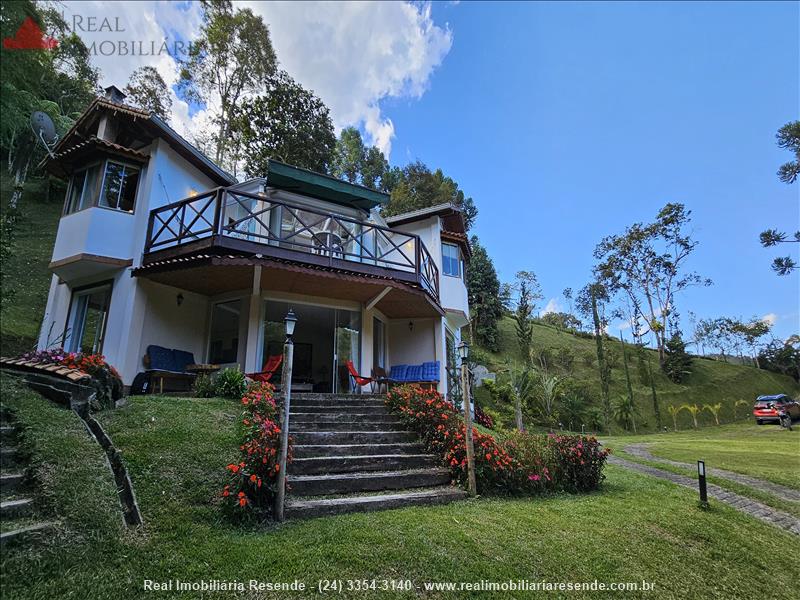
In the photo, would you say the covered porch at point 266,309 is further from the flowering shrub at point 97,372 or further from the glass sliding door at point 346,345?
the flowering shrub at point 97,372

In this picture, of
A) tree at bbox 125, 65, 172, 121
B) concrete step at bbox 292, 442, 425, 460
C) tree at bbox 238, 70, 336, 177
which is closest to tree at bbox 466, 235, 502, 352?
tree at bbox 238, 70, 336, 177

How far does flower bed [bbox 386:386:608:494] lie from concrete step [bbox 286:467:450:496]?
1.50 feet

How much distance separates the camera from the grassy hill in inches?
963

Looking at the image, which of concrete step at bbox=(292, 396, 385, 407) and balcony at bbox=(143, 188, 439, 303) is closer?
concrete step at bbox=(292, 396, 385, 407)

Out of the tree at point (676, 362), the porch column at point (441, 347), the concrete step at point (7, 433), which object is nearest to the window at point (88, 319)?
the concrete step at point (7, 433)

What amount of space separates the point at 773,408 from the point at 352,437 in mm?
23674

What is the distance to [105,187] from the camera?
31.7 ft

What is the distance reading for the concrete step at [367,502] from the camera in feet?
15.4

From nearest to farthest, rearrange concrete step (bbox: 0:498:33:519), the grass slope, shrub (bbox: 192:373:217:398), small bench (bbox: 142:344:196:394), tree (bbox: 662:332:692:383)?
→ concrete step (bbox: 0:498:33:519), the grass slope, shrub (bbox: 192:373:217:398), small bench (bbox: 142:344:196:394), tree (bbox: 662:332:692:383)

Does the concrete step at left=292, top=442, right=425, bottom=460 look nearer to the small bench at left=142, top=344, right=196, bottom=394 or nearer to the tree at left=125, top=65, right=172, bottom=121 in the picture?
the small bench at left=142, top=344, right=196, bottom=394

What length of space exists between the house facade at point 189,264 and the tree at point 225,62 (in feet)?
46.2

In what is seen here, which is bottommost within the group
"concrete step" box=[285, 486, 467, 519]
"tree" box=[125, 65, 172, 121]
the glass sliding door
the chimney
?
"concrete step" box=[285, 486, 467, 519]

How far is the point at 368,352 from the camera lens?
455 inches

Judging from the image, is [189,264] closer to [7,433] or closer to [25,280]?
[25,280]
